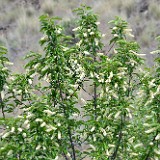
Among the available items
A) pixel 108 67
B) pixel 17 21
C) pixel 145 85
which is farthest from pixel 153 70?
pixel 17 21

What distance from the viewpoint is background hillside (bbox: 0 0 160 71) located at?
16.9 meters

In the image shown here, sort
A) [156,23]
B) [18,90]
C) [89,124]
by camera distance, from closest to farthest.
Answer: [89,124]
[18,90]
[156,23]

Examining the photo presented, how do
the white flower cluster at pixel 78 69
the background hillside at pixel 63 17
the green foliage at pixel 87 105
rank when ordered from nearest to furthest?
the green foliage at pixel 87 105 → the white flower cluster at pixel 78 69 → the background hillside at pixel 63 17

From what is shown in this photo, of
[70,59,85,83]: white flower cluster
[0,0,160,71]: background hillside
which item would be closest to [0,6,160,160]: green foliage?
[70,59,85,83]: white flower cluster

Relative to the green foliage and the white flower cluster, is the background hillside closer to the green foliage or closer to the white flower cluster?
the green foliage

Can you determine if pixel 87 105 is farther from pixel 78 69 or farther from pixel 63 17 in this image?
pixel 63 17

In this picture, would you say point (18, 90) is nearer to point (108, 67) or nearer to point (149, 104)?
point (108, 67)

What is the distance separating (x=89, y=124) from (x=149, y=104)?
0.88m

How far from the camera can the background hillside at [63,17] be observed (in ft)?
55.4

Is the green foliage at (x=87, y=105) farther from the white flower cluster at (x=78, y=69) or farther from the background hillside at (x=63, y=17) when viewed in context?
the background hillside at (x=63, y=17)

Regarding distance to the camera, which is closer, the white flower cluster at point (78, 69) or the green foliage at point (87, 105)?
the green foliage at point (87, 105)

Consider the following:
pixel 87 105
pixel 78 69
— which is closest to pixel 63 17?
pixel 87 105

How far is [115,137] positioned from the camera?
564 centimetres

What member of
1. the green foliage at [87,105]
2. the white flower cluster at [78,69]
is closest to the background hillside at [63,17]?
the green foliage at [87,105]
